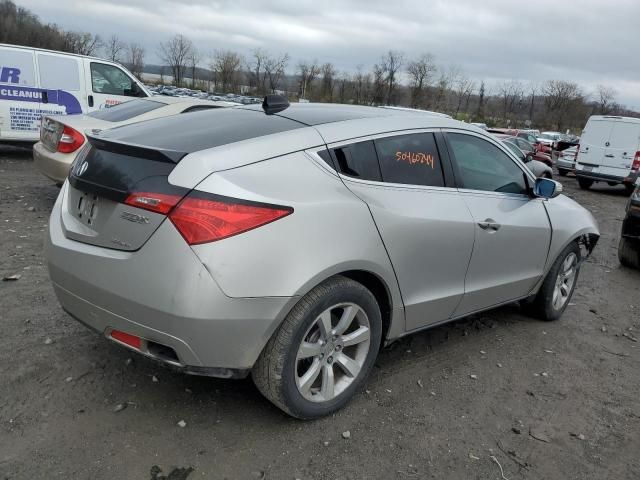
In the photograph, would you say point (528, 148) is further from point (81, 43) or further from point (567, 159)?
point (81, 43)

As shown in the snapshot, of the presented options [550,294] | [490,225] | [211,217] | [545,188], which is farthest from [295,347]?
[550,294]

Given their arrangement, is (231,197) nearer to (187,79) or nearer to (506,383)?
(506,383)

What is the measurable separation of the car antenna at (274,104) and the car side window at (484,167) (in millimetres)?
1097

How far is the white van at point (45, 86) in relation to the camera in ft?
31.2

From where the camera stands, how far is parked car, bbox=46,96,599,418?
7.93ft

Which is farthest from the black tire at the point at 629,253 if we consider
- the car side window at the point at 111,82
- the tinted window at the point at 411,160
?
the car side window at the point at 111,82

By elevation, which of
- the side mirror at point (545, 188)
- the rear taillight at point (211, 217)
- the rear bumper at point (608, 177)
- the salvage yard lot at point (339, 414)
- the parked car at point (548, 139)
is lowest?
the salvage yard lot at point (339, 414)

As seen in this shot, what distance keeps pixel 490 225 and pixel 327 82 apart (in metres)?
64.2

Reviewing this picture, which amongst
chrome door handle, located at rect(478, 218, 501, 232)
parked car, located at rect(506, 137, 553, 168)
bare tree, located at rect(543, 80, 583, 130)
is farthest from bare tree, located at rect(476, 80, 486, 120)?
chrome door handle, located at rect(478, 218, 501, 232)

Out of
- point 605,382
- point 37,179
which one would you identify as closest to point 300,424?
point 605,382

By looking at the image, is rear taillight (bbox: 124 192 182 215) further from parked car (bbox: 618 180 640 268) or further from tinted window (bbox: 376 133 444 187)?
parked car (bbox: 618 180 640 268)

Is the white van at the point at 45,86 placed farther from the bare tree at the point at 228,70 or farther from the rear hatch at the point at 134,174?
the bare tree at the point at 228,70

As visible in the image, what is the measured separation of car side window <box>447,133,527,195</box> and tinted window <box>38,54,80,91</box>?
872 cm

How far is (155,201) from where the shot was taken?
246cm
